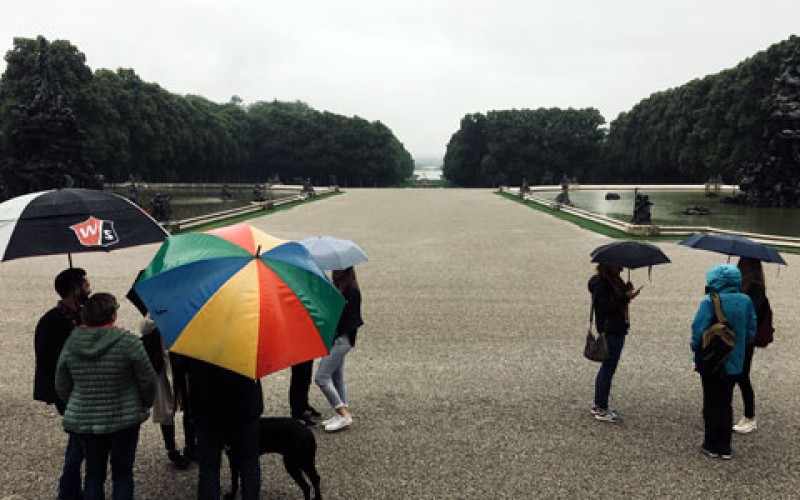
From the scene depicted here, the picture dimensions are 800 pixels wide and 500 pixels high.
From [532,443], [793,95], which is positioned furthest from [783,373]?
[793,95]

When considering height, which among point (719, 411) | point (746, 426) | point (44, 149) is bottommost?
point (746, 426)

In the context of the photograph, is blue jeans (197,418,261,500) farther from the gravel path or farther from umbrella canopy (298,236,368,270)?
umbrella canopy (298,236,368,270)

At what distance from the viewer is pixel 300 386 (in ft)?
19.2

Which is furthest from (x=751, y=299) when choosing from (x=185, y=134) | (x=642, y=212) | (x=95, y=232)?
(x=185, y=134)

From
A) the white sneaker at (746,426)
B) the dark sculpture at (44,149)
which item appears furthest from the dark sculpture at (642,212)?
the dark sculpture at (44,149)

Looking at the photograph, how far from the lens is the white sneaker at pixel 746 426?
5.85 meters

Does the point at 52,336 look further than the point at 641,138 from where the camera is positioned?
No

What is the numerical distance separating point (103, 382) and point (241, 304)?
4.42 feet

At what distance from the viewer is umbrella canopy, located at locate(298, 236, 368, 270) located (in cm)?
547

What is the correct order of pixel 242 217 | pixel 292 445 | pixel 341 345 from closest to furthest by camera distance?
pixel 292 445
pixel 341 345
pixel 242 217

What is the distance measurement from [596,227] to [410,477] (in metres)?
21.3

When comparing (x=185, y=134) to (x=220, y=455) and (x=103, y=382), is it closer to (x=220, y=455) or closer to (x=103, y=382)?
(x=103, y=382)

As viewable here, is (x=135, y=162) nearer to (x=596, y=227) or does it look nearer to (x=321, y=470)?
(x=596, y=227)

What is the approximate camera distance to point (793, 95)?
121ft
